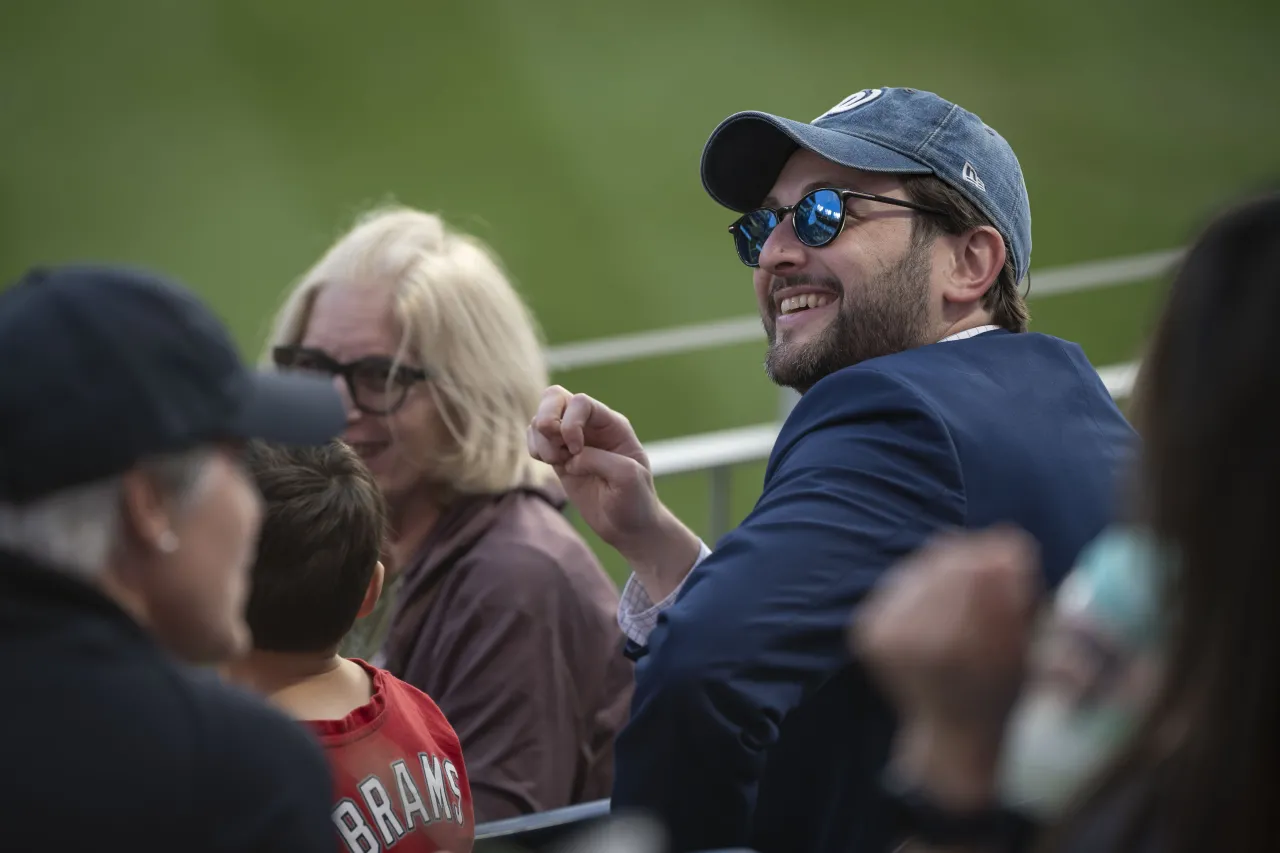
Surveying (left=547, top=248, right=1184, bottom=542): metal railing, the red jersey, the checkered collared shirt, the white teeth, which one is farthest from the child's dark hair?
(left=547, top=248, right=1184, bottom=542): metal railing

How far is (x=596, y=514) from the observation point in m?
2.77

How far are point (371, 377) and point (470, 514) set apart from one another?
0.39 meters

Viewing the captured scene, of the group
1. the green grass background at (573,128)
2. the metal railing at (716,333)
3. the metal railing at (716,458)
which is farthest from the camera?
the green grass background at (573,128)

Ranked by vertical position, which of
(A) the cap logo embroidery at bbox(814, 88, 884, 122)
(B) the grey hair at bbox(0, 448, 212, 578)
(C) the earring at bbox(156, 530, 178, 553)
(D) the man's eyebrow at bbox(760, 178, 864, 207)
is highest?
(A) the cap logo embroidery at bbox(814, 88, 884, 122)

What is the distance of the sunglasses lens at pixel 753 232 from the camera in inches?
110

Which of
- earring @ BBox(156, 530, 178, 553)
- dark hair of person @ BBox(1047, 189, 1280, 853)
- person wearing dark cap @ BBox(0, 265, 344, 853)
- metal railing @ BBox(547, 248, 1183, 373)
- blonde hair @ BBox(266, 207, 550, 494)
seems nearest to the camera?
dark hair of person @ BBox(1047, 189, 1280, 853)

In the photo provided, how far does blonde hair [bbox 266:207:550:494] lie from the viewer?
3.36 m

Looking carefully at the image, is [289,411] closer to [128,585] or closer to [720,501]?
[128,585]

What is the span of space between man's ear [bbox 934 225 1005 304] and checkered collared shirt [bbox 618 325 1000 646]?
3.1 inches

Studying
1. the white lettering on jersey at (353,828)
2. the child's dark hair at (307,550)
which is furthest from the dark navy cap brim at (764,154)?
the white lettering on jersey at (353,828)

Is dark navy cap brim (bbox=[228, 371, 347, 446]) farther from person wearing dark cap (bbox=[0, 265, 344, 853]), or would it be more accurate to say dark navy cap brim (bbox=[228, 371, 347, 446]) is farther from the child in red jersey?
the child in red jersey

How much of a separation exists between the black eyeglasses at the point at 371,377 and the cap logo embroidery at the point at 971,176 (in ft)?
4.10

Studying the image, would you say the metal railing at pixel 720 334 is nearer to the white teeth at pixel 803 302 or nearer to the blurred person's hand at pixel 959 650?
the white teeth at pixel 803 302

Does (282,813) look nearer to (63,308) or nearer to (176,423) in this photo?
(176,423)
